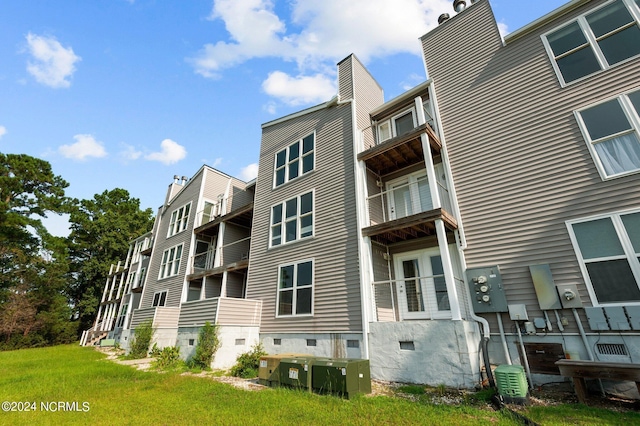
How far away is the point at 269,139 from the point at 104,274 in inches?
1341

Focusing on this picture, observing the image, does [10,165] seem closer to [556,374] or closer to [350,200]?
[350,200]

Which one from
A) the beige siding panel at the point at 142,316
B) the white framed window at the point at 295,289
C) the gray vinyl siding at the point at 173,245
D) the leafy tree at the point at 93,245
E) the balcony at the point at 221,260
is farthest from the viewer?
the leafy tree at the point at 93,245

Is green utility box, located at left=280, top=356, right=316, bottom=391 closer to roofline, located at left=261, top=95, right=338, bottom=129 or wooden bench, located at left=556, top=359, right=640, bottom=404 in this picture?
wooden bench, located at left=556, top=359, right=640, bottom=404

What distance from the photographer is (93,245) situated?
3606cm

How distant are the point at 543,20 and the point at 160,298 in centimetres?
2374

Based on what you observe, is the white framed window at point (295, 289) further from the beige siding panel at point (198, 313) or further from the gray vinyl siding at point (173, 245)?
the gray vinyl siding at point (173, 245)

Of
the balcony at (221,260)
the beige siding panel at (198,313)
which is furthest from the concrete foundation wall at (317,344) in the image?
the balcony at (221,260)

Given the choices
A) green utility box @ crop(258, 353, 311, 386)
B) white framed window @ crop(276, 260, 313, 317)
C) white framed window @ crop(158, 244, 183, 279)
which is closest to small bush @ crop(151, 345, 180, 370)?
white framed window @ crop(276, 260, 313, 317)

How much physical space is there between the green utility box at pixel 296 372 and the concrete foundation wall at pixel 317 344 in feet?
6.29

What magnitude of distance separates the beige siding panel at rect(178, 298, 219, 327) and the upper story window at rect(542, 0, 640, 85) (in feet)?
46.9

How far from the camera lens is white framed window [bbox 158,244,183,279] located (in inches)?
712

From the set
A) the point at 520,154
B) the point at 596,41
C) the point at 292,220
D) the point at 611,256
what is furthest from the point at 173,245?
the point at 596,41

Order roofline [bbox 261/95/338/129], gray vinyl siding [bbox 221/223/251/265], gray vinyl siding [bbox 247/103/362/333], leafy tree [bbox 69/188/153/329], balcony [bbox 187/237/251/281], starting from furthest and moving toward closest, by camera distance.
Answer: leafy tree [bbox 69/188/153/329], gray vinyl siding [bbox 221/223/251/265], balcony [bbox 187/237/251/281], roofline [bbox 261/95/338/129], gray vinyl siding [bbox 247/103/362/333]

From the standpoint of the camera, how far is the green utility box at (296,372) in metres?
6.42
